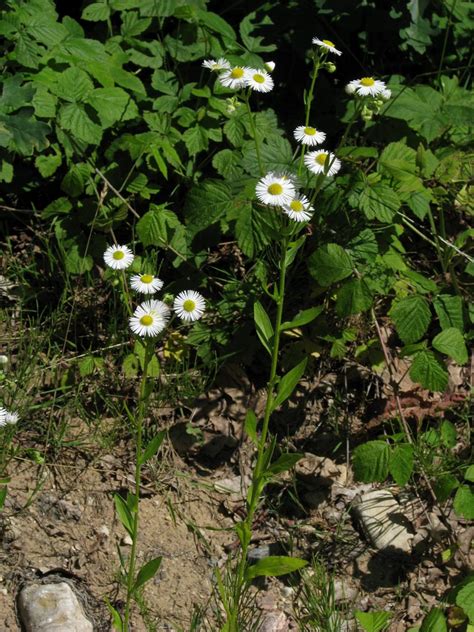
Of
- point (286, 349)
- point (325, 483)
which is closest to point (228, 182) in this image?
point (286, 349)

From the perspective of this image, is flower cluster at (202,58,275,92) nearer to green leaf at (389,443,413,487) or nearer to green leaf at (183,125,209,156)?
green leaf at (183,125,209,156)

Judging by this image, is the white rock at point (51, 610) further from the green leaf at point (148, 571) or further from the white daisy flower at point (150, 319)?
the white daisy flower at point (150, 319)

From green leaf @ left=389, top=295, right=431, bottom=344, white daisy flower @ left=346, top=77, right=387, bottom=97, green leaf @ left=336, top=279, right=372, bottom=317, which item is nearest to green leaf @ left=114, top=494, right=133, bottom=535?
green leaf @ left=336, top=279, right=372, bottom=317

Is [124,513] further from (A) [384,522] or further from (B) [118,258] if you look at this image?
(A) [384,522]

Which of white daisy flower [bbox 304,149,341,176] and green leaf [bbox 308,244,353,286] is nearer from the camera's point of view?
white daisy flower [bbox 304,149,341,176]

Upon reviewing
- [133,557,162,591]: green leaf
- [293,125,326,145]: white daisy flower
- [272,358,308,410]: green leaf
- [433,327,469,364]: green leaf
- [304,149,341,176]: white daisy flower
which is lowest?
[133,557,162,591]: green leaf

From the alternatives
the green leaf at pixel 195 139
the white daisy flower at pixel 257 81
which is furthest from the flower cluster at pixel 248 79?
the green leaf at pixel 195 139

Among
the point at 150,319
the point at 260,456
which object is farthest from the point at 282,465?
the point at 150,319

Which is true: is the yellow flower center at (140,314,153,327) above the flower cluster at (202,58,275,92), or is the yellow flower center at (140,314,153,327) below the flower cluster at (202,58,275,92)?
below
